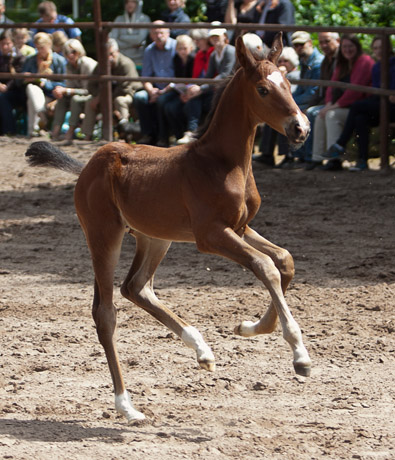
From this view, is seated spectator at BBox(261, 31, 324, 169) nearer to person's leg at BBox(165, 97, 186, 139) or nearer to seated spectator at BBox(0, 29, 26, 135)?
person's leg at BBox(165, 97, 186, 139)

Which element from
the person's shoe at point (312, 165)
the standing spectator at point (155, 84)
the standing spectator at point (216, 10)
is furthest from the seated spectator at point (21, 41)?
the person's shoe at point (312, 165)

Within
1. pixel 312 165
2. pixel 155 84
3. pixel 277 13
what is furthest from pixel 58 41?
pixel 312 165

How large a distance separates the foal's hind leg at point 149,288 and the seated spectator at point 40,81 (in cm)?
813

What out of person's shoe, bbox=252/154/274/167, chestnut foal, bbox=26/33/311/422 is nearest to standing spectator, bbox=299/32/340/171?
person's shoe, bbox=252/154/274/167

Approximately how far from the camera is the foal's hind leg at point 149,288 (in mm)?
4426

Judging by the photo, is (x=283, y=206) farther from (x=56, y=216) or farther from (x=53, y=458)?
(x=53, y=458)

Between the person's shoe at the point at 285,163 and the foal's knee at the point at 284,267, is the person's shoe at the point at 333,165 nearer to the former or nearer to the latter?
the person's shoe at the point at 285,163

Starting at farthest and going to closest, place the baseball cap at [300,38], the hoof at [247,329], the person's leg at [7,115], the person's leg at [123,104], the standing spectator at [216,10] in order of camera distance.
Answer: the person's leg at [7,115]
the standing spectator at [216,10]
the person's leg at [123,104]
the baseball cap at [300,38]
the hoof at [247,329]

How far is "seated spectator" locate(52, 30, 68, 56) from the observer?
1281 centimetres

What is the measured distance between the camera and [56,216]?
8.95m

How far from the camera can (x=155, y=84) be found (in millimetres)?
11727

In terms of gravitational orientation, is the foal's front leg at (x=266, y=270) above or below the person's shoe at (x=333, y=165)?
above

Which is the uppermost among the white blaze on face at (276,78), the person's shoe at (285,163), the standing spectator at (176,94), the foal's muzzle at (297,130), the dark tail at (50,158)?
the white blaze on face at (276,78)

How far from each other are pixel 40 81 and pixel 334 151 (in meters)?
4.65
